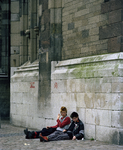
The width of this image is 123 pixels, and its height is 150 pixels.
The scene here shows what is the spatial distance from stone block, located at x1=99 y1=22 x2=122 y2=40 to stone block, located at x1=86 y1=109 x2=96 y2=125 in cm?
197

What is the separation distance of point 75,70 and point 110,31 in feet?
5.18

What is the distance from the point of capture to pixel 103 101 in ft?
27.9

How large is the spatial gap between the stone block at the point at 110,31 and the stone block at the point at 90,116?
1.97 metres

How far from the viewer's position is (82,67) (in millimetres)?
9562

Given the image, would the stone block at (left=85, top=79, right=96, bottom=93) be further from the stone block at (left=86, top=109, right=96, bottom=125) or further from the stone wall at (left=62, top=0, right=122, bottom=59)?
the stone wall at (left=62, top=0, right=122, bottom=59)

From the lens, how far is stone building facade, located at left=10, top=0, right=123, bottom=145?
8.40m

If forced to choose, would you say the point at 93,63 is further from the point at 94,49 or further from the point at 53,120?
the point at 53,120

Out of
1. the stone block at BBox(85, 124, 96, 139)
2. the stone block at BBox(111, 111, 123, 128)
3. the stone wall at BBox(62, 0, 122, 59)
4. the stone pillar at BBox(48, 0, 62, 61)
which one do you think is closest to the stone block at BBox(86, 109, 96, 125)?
the stone block at BBox(85, 124, 96, 139)

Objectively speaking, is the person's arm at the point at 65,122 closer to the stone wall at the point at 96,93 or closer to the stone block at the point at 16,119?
the stone wall at the point at 96,93

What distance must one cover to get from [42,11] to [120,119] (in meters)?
5.45

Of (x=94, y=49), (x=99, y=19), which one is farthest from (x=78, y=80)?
(x=99, y=19)

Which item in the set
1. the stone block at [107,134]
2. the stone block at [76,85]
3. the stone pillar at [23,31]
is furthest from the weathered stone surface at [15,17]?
the stone block at [107,134]

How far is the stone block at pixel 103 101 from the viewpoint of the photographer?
27.3ft

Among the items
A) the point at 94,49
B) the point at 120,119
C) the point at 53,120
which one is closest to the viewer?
the point at 120,119
